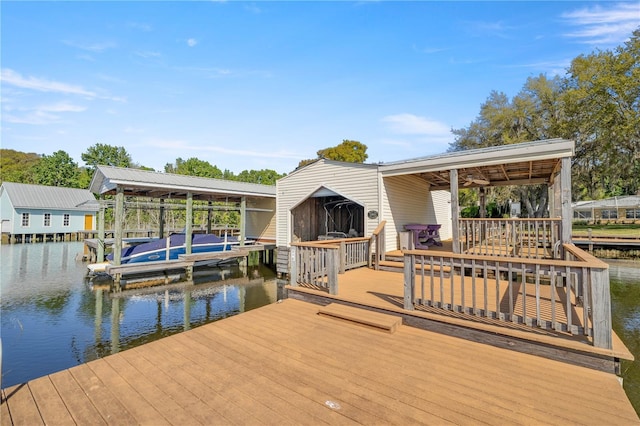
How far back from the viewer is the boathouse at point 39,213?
24.5 m

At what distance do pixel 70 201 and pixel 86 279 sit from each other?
22.8m

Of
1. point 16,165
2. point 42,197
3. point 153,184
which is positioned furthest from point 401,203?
point 16,165

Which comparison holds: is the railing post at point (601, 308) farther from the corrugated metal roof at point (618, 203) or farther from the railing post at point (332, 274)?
the corrugated metal roof at point (618, 203)

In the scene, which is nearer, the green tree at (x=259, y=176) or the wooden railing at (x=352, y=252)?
the wooden railing at (x=352, y=252)

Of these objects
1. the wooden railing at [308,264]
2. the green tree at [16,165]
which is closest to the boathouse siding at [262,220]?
the wooden railing at [308,264]

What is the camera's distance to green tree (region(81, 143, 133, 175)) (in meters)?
36.5

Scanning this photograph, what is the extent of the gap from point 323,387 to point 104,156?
4540cm

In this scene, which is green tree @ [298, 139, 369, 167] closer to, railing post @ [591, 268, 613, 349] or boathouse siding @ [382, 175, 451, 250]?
boathouse siding @ [382, 175, 451, 250]

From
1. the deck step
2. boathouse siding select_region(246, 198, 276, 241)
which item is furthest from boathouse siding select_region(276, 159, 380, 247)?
boathouse siding select_region(246, 198, 276, 241)

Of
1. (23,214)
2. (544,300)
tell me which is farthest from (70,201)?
(544,300)

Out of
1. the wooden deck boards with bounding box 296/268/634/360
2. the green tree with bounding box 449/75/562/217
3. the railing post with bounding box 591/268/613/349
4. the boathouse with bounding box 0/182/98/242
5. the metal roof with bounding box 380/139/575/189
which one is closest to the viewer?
the railing post with bounding box 591/268/613/349

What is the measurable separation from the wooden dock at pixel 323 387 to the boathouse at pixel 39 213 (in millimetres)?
26182

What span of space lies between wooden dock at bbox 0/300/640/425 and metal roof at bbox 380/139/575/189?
206 inches

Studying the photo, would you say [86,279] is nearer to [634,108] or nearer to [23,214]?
[23,214]
